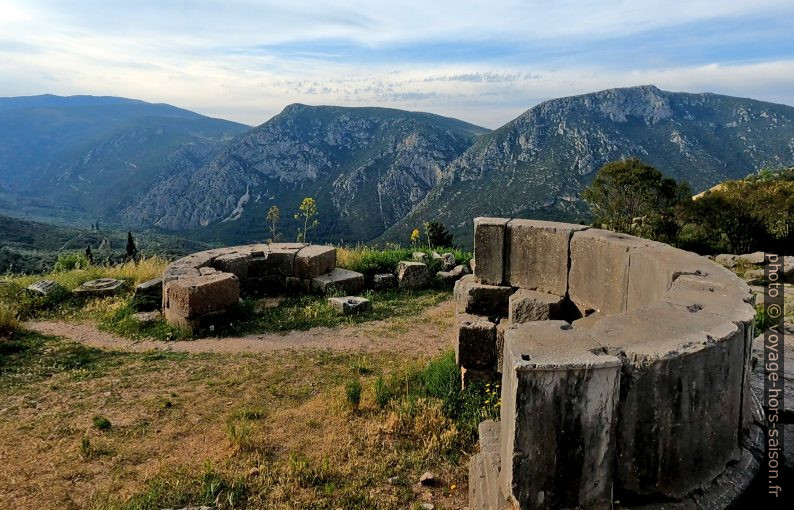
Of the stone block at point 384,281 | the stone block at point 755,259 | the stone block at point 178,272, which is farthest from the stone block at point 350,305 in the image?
the stone block at point 755,259

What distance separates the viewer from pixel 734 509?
11.0 feet

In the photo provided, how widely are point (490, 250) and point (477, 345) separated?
152 centimetres

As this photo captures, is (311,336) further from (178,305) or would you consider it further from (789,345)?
(789,345)

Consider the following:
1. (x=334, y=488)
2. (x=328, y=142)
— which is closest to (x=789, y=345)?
(x=334, y=488)

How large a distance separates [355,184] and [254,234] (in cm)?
2217

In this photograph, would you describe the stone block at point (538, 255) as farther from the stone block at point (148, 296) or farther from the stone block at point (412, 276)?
Result: the stone block at point (148, 296)

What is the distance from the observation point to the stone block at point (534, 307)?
20.7 ft

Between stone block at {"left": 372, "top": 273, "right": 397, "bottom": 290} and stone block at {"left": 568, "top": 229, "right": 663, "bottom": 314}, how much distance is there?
6.04m

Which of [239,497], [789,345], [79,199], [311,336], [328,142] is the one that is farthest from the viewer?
[79,199]

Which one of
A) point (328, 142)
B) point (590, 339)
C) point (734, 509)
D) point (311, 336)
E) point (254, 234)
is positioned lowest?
point (254, 234)

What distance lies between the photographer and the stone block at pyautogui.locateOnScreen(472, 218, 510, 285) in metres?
7.06

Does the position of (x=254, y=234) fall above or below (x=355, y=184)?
below

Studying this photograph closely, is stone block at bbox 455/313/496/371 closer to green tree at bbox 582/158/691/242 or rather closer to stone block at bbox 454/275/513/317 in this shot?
stone block at bbox 454/275/513/317

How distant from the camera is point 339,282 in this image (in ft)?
37.1
